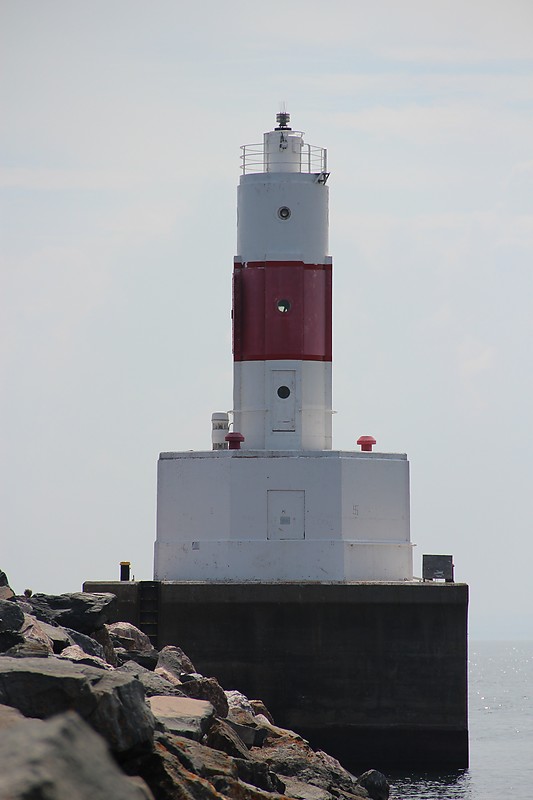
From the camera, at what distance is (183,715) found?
14.7 meters

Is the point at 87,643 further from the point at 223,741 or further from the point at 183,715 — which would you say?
the point at 183,715

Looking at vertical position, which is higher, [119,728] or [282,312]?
[282,312]

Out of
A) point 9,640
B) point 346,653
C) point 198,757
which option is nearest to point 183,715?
point 198,757

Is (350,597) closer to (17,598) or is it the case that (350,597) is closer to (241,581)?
(241,581)

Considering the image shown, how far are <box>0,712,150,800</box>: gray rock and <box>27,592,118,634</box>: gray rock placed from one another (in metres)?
12.8

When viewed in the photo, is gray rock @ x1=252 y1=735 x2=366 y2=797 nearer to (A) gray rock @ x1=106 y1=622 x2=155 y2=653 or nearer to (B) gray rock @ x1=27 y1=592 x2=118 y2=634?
(B) gray rock @ x1=27 y1=592 x2=118 y2=634

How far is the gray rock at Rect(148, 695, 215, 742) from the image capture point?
14227mm

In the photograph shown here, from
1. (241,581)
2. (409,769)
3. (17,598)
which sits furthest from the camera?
(241,581)

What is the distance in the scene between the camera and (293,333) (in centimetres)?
2772

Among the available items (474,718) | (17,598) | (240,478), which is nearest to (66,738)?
(17,598)

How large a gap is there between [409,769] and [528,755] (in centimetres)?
714

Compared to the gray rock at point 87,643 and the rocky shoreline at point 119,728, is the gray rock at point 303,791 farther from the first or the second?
the gray rock at point 87,643

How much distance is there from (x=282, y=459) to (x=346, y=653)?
12.0 ft

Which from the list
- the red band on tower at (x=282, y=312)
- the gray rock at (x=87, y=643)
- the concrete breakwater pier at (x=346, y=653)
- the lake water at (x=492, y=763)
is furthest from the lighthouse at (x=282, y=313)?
the gray rock at (x=87, y=643)
